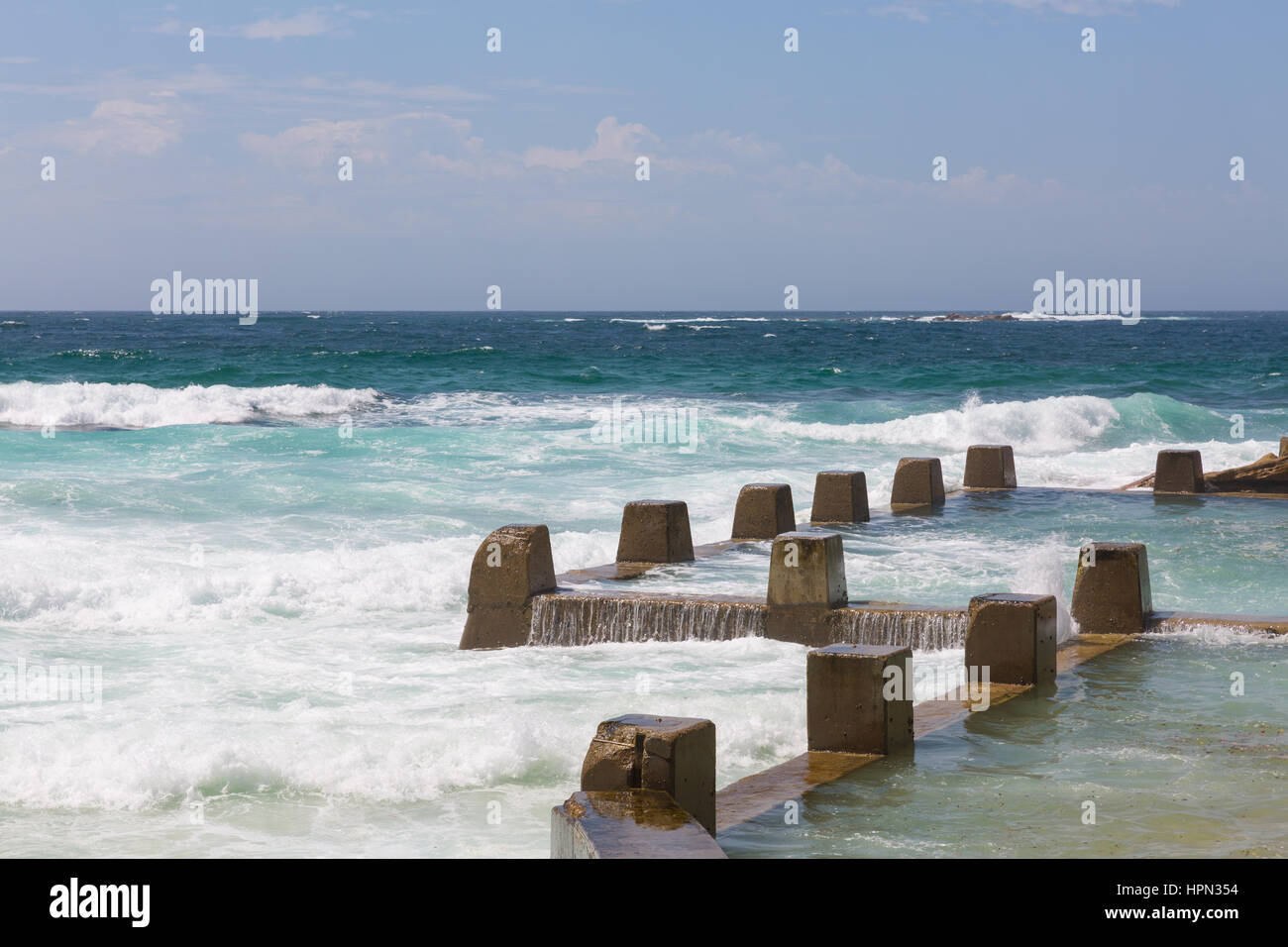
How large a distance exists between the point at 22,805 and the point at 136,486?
16.6m

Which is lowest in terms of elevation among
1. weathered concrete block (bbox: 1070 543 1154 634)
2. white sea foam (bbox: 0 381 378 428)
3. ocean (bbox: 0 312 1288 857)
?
ocean (bbox: 0 312 1288 857)

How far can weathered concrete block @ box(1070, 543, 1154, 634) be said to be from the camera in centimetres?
1152

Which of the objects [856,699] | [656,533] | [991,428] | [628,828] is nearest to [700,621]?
[656,533]

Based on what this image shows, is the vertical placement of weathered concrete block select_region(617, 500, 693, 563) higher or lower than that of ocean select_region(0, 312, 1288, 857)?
higher

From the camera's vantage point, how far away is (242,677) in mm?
12008

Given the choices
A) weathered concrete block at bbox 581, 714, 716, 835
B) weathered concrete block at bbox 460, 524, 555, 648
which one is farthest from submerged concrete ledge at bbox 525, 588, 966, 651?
weathered concrete block at bbox 581, 714, 716, 835

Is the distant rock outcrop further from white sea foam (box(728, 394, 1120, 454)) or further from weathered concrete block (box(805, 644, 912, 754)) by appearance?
weathered concrete block (box(805, 644, 912, 754))

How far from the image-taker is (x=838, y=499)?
18.6m

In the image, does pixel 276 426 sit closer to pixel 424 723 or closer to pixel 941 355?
pixel 424 723

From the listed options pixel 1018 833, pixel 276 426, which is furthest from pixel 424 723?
pixel 276 426

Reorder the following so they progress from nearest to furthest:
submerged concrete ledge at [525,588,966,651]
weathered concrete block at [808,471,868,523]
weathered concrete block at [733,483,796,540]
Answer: submerged concrete ledge at [525,588,966,651]
weathered concrete block at [733,483,796,540]
weathered concrete block at [808,471,868,523]

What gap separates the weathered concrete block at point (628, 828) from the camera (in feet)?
17.3

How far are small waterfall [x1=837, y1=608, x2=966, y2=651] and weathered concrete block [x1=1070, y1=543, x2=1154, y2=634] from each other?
1.08 metres

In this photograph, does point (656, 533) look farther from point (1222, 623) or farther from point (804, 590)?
point (1222, 623)
